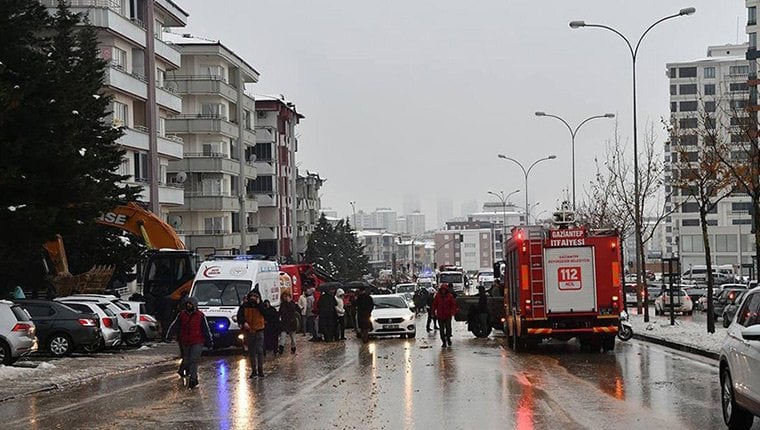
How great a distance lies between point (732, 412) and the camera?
13.2m

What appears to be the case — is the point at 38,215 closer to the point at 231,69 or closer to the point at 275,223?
the point at 231,69

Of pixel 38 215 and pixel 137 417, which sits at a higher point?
pixel 38 215

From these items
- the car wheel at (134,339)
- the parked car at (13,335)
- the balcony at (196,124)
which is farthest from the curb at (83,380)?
the balcony at (196,124)

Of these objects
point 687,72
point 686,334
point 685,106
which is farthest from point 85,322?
point 687,72

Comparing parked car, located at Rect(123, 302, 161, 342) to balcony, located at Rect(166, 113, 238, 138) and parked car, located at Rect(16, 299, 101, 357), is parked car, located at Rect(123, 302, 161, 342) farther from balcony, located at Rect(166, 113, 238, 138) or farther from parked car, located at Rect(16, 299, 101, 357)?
balcony, located at Rect(166, 113, 238, 138)

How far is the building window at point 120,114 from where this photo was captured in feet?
177

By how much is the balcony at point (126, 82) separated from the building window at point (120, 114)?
2.71 ft

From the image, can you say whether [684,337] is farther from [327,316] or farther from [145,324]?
[145,324]

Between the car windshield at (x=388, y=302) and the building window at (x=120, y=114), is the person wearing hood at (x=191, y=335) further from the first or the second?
the building window at (x=120, y=114)

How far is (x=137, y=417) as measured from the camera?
15.8m

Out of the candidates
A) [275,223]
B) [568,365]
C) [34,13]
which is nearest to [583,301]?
[568,365]

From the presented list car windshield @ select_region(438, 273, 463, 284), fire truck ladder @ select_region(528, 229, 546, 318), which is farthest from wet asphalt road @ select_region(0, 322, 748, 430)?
car windshield @ select_region(438, 273, 463, 284)

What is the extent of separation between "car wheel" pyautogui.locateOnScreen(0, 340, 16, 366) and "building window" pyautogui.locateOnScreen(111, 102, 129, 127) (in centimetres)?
2956

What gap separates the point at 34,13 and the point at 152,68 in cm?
2577
